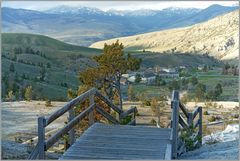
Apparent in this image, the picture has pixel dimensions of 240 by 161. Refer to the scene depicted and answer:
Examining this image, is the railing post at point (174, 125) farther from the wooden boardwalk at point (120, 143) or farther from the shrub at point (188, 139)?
the shrub at point (188, 139)

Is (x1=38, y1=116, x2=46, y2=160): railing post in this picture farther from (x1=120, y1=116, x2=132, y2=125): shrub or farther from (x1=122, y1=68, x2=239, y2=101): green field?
(x1=122, y1=68, x2=239, y2=101): green field

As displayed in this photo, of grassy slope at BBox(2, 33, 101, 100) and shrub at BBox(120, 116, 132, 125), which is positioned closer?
shrub at BBox(120, 116, 132, 125)

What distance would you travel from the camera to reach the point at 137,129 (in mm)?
8086

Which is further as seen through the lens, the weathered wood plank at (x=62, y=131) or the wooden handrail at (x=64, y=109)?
the weathered wood plank at (x=62, y=131)

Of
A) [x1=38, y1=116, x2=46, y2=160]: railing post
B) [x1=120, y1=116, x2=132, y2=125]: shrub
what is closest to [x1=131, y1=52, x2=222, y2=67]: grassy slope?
[x1=120, y1=116, x2=132, y2=125]: shrub

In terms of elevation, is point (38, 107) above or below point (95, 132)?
below

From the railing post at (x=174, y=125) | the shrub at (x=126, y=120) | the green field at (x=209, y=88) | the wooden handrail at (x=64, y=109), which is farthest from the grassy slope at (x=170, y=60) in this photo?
the railing post at (x=174, y=125)

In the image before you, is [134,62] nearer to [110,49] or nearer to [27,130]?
[110,49]

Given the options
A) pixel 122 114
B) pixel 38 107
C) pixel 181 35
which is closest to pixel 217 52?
pixel 181 35

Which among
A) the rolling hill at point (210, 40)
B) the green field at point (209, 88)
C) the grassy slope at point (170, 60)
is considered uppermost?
the rolling hill at point (210, 40)

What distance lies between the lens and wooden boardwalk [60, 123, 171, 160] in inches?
248

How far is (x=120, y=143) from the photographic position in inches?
275

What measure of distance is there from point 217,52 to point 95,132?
147 m

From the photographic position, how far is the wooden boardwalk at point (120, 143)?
6309 mm
